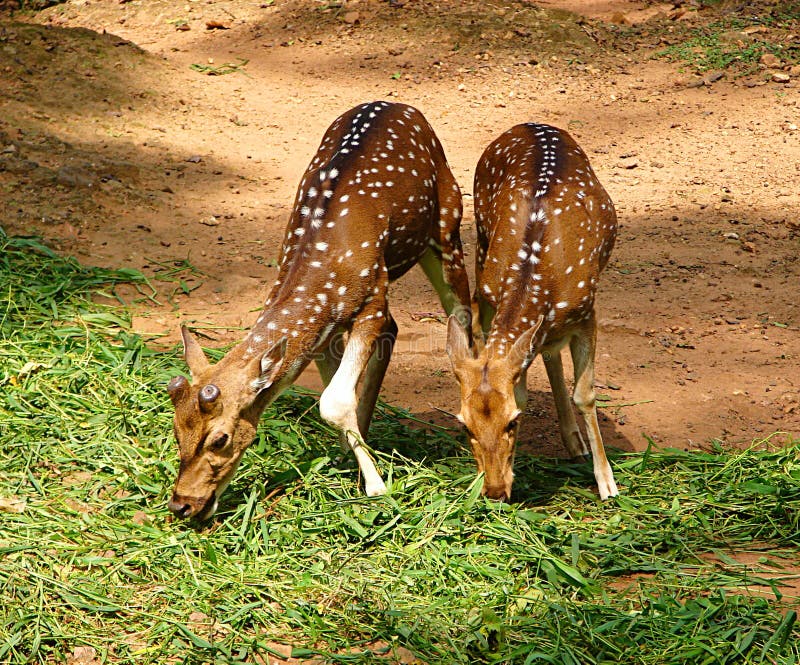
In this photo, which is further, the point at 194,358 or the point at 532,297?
the point at 532,297

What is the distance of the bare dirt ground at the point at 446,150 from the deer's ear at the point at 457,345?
1.46 m

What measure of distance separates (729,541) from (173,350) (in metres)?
4.14

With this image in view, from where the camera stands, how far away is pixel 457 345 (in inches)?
217

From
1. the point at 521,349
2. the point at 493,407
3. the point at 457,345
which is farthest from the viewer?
the point at 457,345

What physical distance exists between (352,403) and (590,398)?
5.08 feet

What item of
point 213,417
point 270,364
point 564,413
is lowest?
point 564,413

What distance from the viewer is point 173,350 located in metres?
7.10

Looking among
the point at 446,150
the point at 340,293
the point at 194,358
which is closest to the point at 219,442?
the point at 194,358

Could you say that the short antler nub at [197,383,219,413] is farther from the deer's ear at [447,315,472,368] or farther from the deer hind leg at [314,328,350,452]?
the deer's ear at [447,315,472,368]

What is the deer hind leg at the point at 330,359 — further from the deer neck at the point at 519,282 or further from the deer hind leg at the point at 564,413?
the deer hind leg at the point at 564,413

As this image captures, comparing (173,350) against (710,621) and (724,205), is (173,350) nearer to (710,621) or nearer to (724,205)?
(710,621)

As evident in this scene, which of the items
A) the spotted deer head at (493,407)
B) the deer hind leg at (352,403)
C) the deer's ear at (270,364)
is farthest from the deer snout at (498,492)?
the deer's ear at (270,364)

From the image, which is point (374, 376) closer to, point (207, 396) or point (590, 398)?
point (590, 398)

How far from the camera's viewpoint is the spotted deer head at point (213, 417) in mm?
5031
